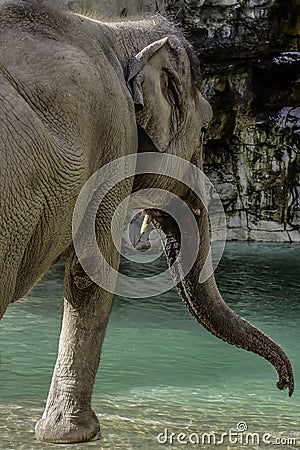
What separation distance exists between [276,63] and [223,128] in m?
1.16

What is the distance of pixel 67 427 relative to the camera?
2730mm

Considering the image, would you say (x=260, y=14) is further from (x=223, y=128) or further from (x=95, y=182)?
(x=95, y=182)

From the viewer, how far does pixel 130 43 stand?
8.41 ft

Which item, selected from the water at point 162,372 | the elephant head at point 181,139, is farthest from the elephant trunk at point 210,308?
the water at point 162,372

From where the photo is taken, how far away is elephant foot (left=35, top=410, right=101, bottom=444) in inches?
107

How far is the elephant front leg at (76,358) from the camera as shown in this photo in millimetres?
2682

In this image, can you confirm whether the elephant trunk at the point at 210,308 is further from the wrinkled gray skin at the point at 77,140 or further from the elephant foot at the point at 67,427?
the elephant foot at the point at 67,427

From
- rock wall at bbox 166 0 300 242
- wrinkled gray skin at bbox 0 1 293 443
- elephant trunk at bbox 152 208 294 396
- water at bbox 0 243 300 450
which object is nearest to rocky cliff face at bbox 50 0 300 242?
rock wall at bbox 166 0 300 242

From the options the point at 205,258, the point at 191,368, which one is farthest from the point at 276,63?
the point at 205,258

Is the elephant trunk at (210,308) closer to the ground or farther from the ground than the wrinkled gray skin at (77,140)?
closer to the ground

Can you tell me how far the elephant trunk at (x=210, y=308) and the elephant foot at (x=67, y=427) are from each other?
606 mm

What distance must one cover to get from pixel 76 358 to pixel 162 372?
6.42 ft

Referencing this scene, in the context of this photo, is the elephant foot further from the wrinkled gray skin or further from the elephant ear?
the elephant ear

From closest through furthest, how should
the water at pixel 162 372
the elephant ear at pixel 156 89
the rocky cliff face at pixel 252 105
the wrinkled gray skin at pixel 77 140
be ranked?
the wrinkled gray skin at pixel 77 140 < the elephant ear at pixel 156 89 < the water at pixel 162 372 < the rocky cliff face at pixel 252 105
